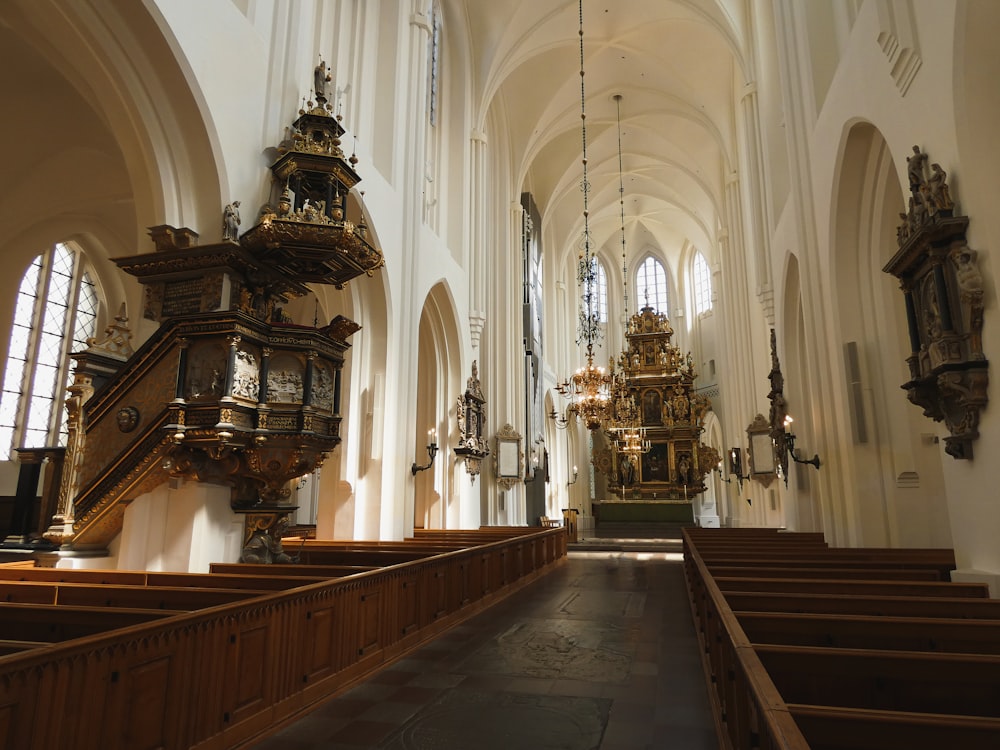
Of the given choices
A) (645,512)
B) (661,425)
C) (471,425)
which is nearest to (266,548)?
(471,425)

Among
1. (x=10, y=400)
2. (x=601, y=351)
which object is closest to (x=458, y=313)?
(x=10, y=400)

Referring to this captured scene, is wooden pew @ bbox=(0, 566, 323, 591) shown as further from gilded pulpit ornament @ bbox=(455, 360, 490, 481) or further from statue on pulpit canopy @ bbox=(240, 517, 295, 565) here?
gilded pulpit ornament @ bbox=(455, 360, 490, 481)

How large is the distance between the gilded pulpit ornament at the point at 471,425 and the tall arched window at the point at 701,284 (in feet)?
56.9

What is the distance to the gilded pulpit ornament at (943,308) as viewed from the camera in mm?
4516

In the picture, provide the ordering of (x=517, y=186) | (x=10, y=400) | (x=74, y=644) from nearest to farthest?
(x=74, y=644) → (x=10, y=400) → (x=517, y=186)

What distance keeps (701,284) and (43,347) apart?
25.4 m

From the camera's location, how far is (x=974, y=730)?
1.54 meters

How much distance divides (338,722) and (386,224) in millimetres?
8577

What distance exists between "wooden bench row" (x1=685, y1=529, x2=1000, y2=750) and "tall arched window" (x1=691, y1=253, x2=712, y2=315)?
87.2ft

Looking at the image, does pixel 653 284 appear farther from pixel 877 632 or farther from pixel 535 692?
pixel 877 632

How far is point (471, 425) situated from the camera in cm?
1473

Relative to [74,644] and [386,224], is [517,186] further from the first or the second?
[74,644]

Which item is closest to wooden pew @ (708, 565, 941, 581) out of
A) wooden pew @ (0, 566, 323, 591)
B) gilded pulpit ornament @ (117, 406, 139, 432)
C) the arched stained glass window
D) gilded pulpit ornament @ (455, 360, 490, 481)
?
wooden pew @ (0, 566, 323, 591)

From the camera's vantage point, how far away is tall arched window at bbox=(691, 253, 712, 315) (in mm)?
29375
